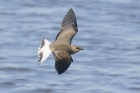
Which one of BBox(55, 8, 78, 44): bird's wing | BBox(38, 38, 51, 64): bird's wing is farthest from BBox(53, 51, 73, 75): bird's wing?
BBox(55, 8, 78, 44): bird's wing

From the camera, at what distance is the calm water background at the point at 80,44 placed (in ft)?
35.3

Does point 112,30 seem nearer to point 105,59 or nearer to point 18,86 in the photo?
point 105,59

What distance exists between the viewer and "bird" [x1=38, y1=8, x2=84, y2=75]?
26.4 feet

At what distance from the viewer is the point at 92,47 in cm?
1294

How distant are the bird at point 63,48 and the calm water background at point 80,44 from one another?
4.42 feet

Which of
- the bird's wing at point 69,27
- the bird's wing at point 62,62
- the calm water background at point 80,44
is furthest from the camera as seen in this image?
the calm water background at point 80,44

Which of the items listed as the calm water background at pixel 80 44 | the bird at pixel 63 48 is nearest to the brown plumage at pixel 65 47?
the bird at pixel 63 48

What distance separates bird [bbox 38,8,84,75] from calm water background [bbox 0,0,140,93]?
1346mm

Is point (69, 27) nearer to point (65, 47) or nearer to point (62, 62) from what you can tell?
point (65, 47)

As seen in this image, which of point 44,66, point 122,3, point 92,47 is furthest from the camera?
point 122,3

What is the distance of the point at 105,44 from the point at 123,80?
209 centimetres

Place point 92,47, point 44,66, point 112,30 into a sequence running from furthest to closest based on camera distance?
point 112,30, point 92,47, point 44,66

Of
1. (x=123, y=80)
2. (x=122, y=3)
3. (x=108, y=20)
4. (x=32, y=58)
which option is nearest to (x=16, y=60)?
(x=32, y=58)

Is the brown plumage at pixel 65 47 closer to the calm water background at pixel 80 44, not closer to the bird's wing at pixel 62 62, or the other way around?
the bird's wing at pixel 62 62
